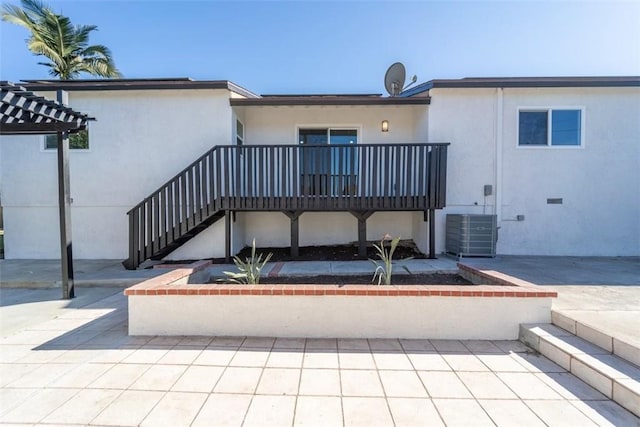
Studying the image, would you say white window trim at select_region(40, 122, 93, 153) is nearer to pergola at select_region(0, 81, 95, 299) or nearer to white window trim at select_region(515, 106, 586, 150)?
pergola at select_region(0, 81, 95, 299)

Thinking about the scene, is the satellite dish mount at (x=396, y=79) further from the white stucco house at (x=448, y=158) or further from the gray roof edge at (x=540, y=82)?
the gray roof edge at (x=540, y=82)

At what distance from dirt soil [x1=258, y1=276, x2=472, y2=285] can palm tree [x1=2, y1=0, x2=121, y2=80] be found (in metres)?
13.9

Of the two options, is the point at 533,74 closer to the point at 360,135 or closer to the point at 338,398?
the point at 360,135

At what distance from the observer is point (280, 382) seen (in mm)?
2236

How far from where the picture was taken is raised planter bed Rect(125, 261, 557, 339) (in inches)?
117

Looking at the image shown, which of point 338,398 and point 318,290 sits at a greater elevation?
point 318,290

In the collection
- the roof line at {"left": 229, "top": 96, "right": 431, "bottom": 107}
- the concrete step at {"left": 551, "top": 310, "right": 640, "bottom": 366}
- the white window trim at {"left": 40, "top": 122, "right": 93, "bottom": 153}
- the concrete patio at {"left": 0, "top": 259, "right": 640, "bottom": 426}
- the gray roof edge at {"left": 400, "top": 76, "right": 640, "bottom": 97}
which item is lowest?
the concrete patio at {"left": 0, "top": 259, "right": 640, "bottom": 426}

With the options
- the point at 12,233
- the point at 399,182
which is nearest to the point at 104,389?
the point at 399,182

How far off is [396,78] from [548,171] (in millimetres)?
4391

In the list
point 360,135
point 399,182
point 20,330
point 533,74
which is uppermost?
point 533,74

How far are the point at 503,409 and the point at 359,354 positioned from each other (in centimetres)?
117

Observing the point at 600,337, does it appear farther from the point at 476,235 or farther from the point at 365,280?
the point at 476,235

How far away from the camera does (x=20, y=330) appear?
322 centimetres

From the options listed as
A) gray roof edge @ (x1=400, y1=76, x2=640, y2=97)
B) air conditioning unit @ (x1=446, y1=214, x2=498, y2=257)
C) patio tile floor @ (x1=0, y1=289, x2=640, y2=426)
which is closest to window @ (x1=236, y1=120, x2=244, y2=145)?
gray roof edge @ (x1=400, y1=76, x2=640, y2=97)
